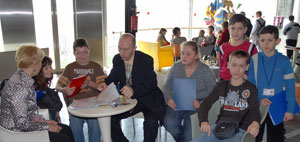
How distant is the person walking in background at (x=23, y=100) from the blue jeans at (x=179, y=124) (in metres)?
1.13

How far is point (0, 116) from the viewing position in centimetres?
192

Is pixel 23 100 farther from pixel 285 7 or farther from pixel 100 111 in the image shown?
pixel 285 7

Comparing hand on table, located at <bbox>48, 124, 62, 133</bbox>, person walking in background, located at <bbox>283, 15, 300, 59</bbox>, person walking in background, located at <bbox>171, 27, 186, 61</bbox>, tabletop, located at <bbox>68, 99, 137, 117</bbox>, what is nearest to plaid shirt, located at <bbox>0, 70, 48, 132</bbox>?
hand on table, located at <bbox>48, 124, 62, 133</bbox>

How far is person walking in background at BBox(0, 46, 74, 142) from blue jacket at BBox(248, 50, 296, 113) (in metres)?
1.81

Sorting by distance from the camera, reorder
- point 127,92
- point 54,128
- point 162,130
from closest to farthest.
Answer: point 54,128 → point 127,92 → point 162,130

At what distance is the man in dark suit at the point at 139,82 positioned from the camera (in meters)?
2.56

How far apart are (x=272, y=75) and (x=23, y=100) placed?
205 centimetres

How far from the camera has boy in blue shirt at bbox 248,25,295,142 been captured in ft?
7.19

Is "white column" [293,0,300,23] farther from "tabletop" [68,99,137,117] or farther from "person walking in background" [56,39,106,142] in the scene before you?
"tabletop" [68,99,137,117]

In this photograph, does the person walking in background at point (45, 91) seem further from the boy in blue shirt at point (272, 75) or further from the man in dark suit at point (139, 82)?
the boy in blue shirt at point (272, 75)

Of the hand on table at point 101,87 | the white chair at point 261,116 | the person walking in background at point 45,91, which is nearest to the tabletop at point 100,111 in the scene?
the hand on table at point 101,87

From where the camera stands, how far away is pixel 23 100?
6.16 ft

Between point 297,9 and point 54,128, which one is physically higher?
point 297,9

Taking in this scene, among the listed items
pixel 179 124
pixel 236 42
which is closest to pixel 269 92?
pixel 236 42
